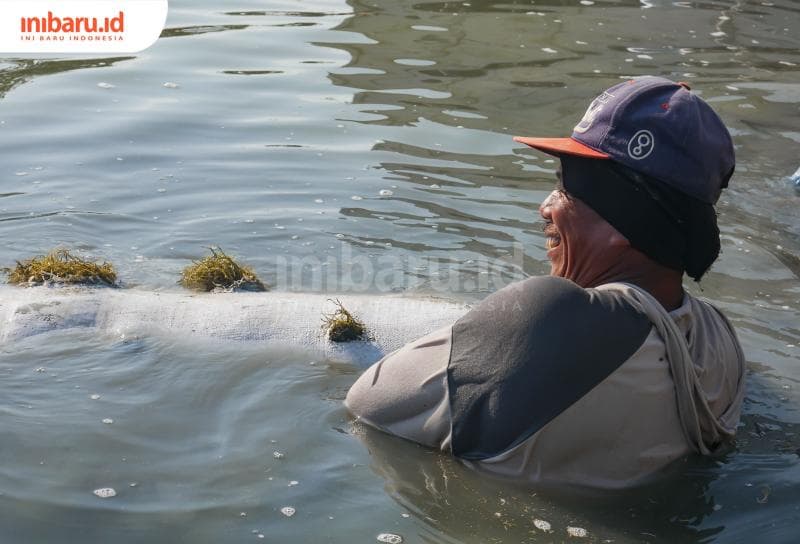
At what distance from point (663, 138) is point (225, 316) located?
2.20m

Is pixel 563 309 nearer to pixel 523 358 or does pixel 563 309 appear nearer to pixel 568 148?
pixel 523 358

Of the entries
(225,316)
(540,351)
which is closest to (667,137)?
(540,351)

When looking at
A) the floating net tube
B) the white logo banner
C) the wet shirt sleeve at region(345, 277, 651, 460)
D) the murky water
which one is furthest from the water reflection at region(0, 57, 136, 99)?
the wet shirt sleeve at region(345, 277, 651, 460)

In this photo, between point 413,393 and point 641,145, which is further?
point 413,393

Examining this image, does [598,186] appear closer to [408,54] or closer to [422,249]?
[422,249]

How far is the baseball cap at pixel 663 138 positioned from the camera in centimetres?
361

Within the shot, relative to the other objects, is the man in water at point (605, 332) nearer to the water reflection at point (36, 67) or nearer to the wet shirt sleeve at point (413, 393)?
the wet shirt sleeve at point (413, 393)

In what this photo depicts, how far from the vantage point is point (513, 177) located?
7875 millimetres

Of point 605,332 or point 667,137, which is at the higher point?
point 667,137

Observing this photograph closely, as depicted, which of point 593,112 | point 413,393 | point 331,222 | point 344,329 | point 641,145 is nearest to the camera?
point 641,145

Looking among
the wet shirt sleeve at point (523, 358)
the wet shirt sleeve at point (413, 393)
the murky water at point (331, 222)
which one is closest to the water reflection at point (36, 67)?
the murky water at point (331, 222)

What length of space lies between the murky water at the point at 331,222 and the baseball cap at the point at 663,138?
110 cm

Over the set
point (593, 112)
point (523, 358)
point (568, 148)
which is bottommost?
point (523, 358)

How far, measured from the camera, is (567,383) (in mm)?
3533
